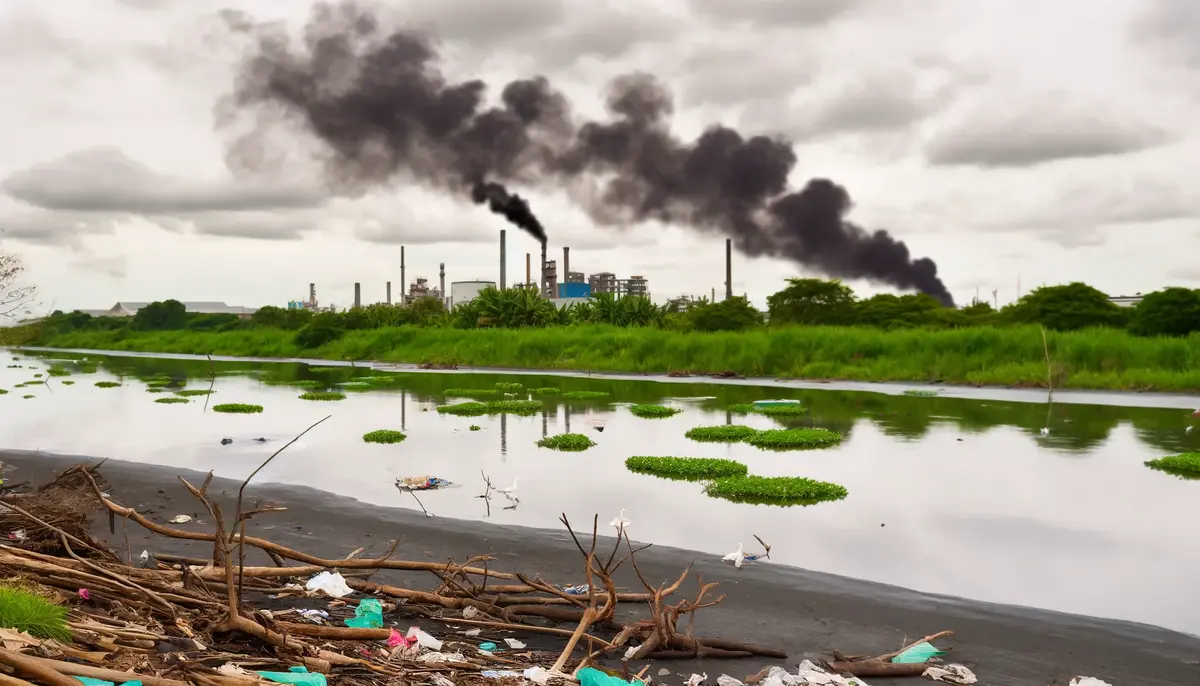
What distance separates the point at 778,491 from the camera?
984cm

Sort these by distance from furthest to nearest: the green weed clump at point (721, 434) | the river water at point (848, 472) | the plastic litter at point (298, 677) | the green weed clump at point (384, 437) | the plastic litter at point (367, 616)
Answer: the green weed clump at point (384, 437) < the green weed clump at point (721, 434) < the river water at point (848, 472) < the plastic litter at point (367, 616) < the plastic litter at point (298, 677)

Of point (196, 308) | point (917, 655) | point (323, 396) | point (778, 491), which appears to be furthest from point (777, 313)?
point (196, 308)

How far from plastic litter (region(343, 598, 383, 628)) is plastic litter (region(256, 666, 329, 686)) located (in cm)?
114

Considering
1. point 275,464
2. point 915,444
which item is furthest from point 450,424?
point 915,444

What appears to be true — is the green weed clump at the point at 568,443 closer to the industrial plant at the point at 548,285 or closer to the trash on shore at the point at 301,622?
the trash on shore at the point at 301,622

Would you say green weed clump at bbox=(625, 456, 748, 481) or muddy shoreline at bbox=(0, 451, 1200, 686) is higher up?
green weed clump at bbox=(625, 456, 748, 481)

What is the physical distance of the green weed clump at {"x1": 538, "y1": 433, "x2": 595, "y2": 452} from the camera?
536 inches

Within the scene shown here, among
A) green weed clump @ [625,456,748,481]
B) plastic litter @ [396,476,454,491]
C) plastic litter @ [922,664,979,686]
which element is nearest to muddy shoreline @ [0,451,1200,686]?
plastic litter @ [922,664,979,686]

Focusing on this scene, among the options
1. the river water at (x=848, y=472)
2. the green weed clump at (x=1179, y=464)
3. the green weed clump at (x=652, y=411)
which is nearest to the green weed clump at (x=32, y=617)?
the river water at (x=848, y=472)

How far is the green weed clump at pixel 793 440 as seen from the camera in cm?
1370

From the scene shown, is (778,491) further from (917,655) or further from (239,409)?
(239,409)

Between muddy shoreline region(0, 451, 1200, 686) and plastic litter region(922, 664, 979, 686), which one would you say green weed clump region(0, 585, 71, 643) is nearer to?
muddy shoreline region(0, 451, 1200, 686)

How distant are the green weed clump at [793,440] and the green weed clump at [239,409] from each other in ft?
39.5

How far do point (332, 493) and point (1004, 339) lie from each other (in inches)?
886
